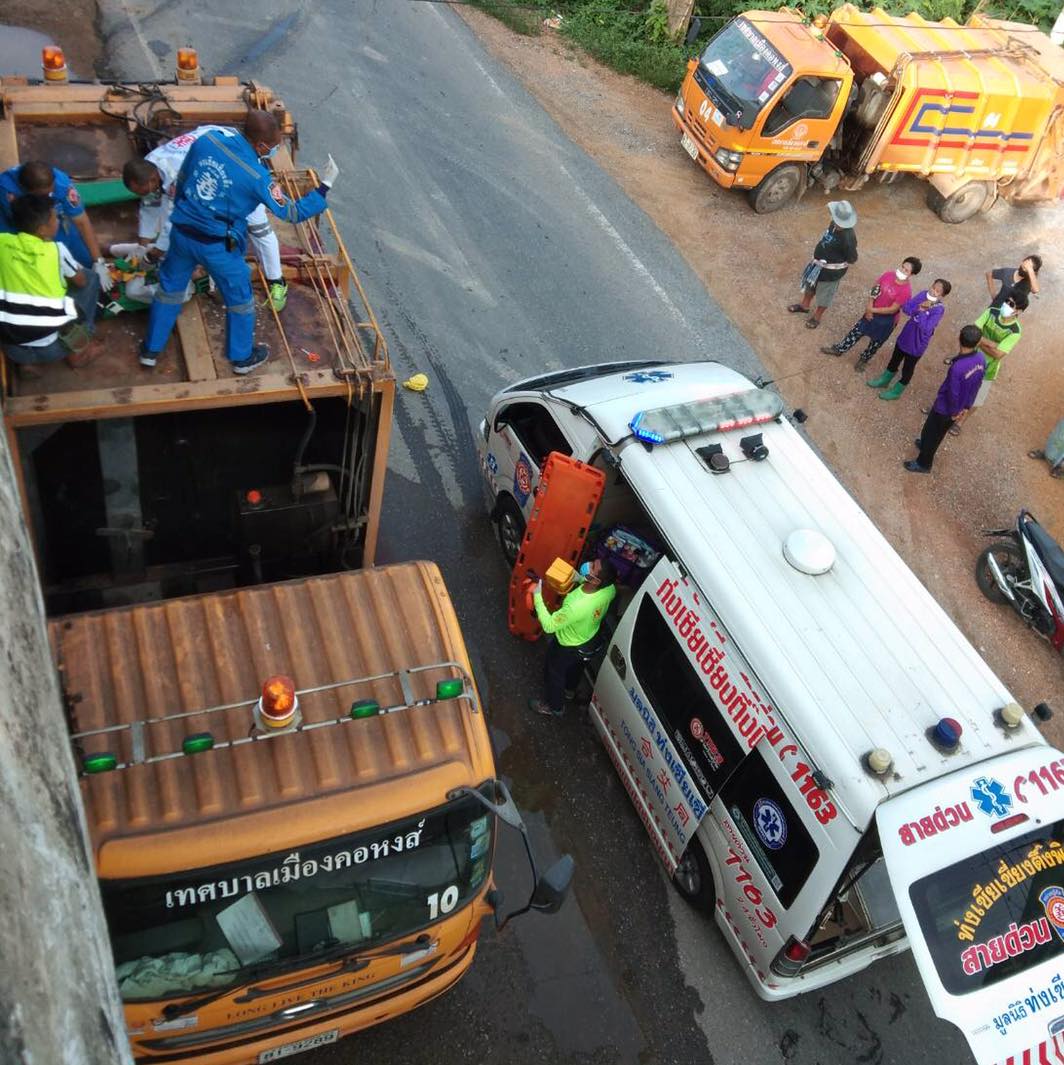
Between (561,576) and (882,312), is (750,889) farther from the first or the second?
(882,312)

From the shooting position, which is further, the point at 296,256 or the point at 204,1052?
the point at 296,256

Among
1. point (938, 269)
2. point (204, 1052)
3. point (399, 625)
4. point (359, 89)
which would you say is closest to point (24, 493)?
point (399, 625)

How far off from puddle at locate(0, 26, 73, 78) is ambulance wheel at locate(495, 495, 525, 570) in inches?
319

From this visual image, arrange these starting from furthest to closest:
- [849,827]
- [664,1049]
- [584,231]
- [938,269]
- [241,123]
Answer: [938,269], [584,231], [241,123], [664,1049], [849,827]

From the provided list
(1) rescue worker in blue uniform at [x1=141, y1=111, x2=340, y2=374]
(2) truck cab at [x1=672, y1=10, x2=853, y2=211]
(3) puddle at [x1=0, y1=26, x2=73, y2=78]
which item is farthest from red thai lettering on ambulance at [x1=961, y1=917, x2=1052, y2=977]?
(3) puddle at [x1=0, y1=26, x2=73, y2=78]

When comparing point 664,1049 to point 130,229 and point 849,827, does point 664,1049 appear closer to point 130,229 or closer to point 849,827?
point 849,827

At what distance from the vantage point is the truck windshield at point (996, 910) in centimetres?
464

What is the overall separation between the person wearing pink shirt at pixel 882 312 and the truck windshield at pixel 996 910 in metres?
6.59

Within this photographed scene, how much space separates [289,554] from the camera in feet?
19.7

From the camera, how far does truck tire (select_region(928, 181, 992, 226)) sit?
1323 centimetres

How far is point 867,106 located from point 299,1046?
12.6 meters

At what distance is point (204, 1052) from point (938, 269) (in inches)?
Result: 483

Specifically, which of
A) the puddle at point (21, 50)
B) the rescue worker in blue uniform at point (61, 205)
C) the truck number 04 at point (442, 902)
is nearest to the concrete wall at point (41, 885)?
the truck number 04 at point (442, 902)

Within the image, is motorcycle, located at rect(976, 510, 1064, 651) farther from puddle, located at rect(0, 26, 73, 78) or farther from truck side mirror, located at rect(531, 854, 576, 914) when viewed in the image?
puddle, located at rect(0, 26, 73, 78)
